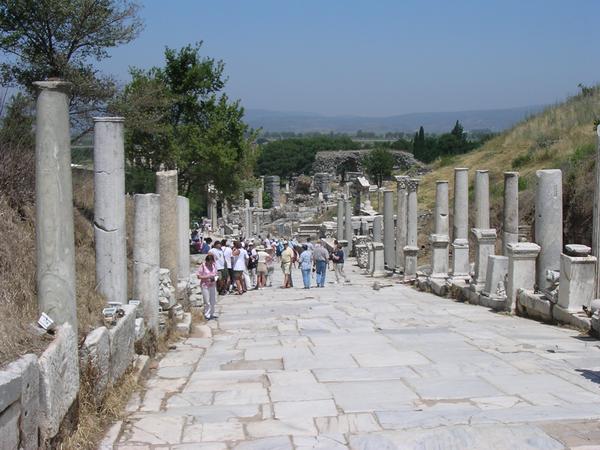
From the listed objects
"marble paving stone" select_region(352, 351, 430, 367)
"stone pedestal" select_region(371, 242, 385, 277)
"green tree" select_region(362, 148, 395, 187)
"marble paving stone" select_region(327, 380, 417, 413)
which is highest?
"green tree" select_region(362, 148, 395, 187)

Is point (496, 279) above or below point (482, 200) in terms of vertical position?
below

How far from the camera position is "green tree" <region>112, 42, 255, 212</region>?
31.3 meters

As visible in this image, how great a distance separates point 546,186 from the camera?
1308cm

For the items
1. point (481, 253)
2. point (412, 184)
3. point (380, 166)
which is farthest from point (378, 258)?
point (380, 166)

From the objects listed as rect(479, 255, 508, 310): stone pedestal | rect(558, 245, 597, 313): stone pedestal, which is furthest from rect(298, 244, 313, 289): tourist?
rect(558, 245, 597, 313): stone pedestal

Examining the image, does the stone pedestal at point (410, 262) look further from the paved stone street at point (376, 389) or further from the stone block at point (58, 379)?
the stone block at point (58, 379)

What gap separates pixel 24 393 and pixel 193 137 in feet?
89.1

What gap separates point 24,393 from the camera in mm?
4734

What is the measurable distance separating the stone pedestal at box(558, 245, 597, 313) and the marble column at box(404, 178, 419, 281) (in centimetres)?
1147

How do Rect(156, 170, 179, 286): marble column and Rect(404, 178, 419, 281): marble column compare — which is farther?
Rect(404, 178, 419, 281): marble column

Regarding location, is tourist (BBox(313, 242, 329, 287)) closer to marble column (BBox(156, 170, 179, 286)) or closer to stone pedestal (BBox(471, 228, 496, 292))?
stone pedestal (BBox(471, 228, 496, 292))

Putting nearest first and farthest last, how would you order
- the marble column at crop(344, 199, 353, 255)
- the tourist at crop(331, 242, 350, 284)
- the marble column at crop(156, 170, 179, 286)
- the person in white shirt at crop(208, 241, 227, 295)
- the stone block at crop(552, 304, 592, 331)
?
1. the stone block at crop(552, 304, 592, 331)
2. the marble column at crop(156, 170, 179, 286)
3. the person in white shirt at crop(208, 241, 227, 295)
4. the tourist at crop(331, 242, 350, 284)
5. the marble column at crop(344, 199, 353, 255)

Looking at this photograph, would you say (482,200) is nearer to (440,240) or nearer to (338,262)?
(440,240)

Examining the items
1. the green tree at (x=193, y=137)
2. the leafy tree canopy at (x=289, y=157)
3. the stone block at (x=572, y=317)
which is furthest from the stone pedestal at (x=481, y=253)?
the leafy tree canopy at (x=289, y=157)
